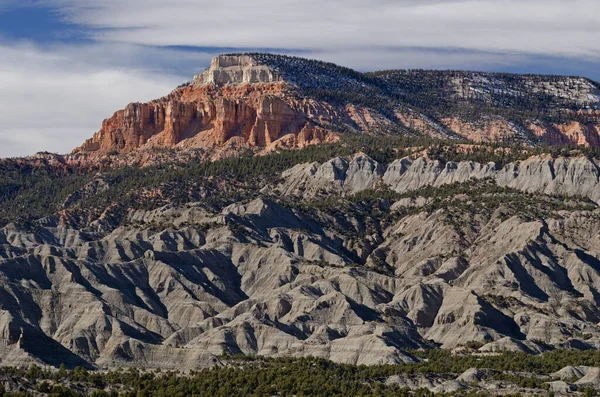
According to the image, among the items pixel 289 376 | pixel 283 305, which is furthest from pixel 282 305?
pixel 289 376

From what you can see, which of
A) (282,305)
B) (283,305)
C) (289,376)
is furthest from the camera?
(283,305)

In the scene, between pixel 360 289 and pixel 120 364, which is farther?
pixel 360 289

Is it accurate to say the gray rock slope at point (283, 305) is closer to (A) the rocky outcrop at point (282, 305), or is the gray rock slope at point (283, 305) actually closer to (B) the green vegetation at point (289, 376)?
(A) the rocky outcrop at point (282, 305)

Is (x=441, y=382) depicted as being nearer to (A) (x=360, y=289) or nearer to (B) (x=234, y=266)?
(A) (x=360, y=289)

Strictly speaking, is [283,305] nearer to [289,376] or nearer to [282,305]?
[282,305]

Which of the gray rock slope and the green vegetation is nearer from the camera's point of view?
the green vegetation

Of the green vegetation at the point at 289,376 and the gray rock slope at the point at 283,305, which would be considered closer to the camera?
the green vegetation at the point at 289,376

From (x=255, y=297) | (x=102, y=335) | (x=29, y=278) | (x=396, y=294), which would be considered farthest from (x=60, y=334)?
(x=396, y=294)

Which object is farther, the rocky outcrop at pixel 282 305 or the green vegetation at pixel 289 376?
the rocky outcrop at pixel 282 305

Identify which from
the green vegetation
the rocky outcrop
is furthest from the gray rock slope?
the green vegetation

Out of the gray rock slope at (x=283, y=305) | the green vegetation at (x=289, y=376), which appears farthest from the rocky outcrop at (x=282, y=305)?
the green vegetation at (x=289, y=376)

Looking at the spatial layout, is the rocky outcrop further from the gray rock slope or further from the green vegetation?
the green vegetation
